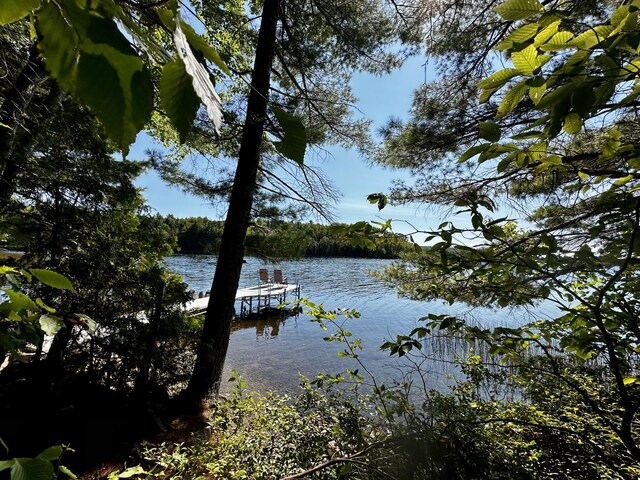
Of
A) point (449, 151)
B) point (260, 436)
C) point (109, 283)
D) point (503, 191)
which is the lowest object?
point (260, 436)

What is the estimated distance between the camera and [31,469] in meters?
0.58

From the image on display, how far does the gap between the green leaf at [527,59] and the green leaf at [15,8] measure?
1.01 m

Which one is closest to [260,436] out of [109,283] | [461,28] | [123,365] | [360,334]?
[123,365]

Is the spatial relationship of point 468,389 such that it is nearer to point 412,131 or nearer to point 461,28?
point 412,131

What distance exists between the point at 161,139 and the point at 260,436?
26.6 ft

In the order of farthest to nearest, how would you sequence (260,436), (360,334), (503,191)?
(360,334)
(503,191)
(260,436)

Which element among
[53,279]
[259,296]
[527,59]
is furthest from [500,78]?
[259,296]

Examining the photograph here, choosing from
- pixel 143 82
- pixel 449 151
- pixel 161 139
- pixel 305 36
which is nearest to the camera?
pixel 143 82

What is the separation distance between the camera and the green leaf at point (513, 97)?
2.81 feet

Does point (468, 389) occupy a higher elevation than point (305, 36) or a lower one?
lower

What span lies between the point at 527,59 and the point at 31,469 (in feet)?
5.05

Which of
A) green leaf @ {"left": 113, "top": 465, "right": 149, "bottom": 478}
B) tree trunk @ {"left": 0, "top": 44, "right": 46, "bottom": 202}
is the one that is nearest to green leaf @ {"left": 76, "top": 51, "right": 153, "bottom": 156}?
green leaf @ {"left": 113, "top": 465, "right": 149, "bottom": 478}

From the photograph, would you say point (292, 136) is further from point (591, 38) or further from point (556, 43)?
point (591, 38)

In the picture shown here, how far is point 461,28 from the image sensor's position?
13.4 ft
